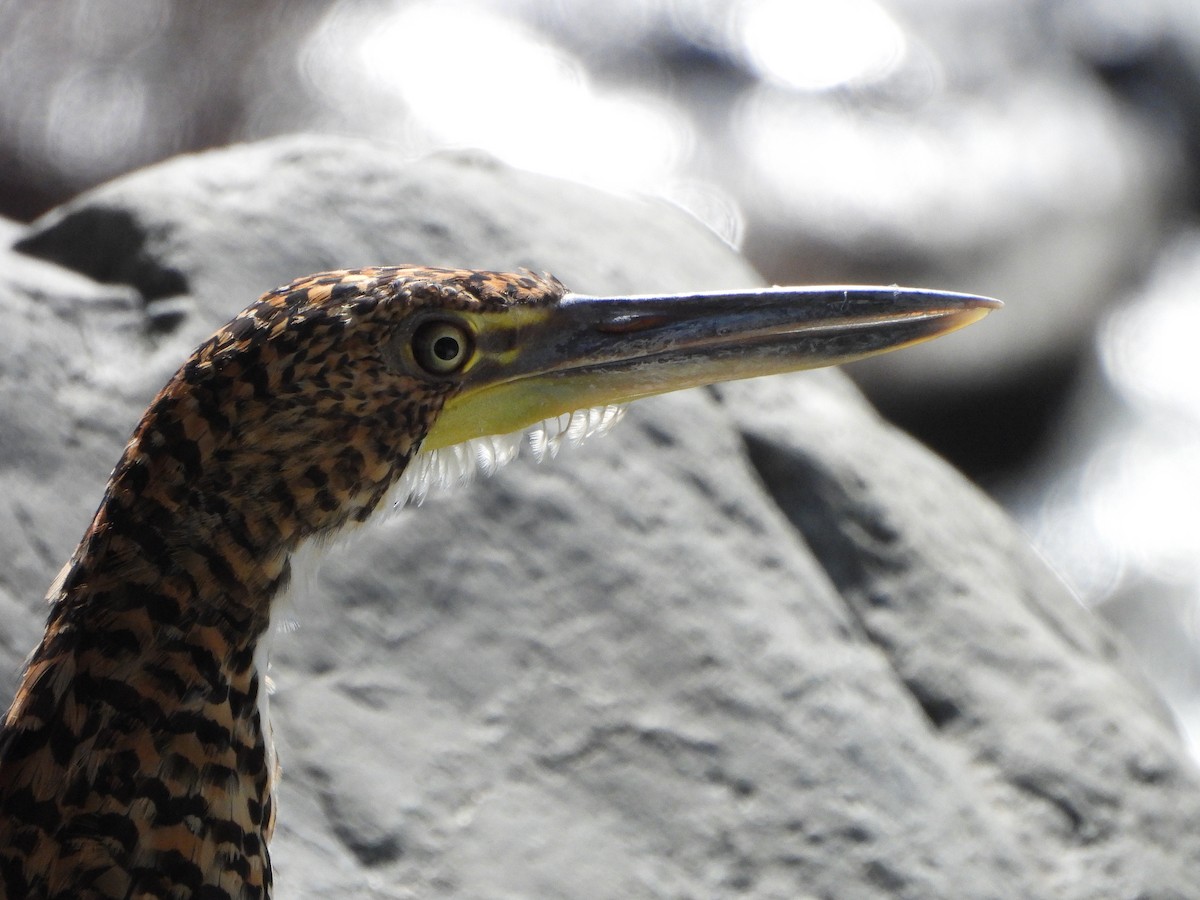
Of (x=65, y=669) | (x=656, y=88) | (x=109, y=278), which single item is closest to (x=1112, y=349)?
(x=656, y=88)

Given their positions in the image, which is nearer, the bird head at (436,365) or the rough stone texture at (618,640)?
the bird head at (436,365)

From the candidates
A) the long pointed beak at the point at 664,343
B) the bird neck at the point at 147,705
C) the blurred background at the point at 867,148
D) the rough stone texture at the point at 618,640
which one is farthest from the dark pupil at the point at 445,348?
the blurred background at the point at 867,148

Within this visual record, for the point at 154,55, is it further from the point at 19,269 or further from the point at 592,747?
the point at 592,747

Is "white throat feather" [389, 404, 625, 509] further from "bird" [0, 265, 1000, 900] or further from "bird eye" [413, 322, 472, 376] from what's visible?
"bird eye" [413, 322, 472, 376]

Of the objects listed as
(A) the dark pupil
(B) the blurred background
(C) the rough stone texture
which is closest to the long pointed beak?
(A) the dark pupil

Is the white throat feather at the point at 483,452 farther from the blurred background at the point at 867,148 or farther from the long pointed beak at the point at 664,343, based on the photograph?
the blurred background at the point at 867,148

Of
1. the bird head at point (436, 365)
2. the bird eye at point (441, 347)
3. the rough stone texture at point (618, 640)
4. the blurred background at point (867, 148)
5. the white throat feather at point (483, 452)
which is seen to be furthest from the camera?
the blurred background at point (867, 148)

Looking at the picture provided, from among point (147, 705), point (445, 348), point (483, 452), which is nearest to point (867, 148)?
point (483, 452)
